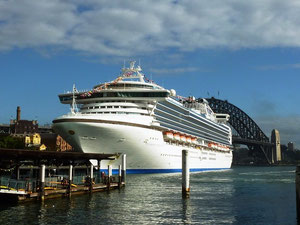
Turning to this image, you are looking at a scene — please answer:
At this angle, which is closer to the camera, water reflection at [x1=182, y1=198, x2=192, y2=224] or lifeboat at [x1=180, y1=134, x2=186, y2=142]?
water reflection at [x1=182, y1=198, x2=192, y2=224]

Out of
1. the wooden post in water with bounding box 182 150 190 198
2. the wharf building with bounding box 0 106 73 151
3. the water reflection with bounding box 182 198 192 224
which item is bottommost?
the water reflection with bounding box 182 198 192 224

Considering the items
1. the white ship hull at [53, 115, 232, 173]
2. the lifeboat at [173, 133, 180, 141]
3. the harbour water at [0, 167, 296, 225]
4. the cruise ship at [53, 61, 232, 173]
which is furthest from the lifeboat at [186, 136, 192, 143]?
the harbour water at [0, 167, 296, 225]

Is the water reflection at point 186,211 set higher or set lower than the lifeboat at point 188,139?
lower

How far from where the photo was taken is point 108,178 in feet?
139

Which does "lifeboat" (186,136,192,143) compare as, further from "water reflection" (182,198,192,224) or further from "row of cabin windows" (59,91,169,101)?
"water reflection" (182,198,192,224)

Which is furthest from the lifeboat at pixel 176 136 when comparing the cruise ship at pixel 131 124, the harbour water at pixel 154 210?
the harbour water at pixel 154 210

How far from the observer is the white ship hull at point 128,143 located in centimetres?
5753

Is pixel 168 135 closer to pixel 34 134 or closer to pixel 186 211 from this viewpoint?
pixel 186 211

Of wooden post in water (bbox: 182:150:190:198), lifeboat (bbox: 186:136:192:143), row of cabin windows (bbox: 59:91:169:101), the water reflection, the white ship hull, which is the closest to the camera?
the water reflection

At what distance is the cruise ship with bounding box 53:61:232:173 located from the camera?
58094 millimetres

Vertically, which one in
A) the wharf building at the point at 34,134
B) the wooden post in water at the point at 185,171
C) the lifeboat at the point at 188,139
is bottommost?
the wooden post in water at the point at 185,171

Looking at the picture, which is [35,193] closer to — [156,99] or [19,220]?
[19,220]

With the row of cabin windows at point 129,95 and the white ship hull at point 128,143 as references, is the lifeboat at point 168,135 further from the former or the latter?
the row of cabin windows at point 129,95

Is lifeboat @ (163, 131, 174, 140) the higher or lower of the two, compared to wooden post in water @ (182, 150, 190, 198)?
higher
